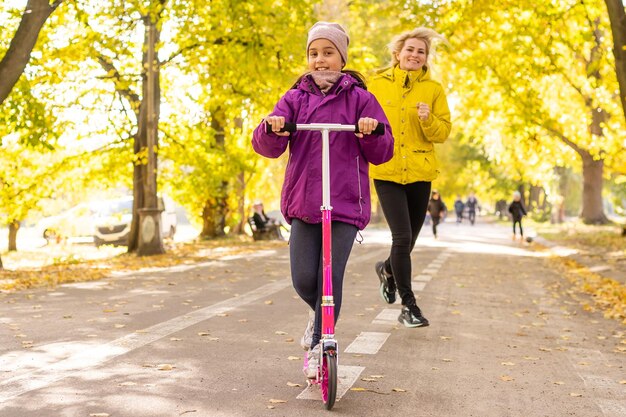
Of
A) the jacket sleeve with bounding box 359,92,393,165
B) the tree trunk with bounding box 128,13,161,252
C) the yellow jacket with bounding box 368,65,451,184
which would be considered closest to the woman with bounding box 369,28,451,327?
the yellow jacket with bounding box 368,65,451,184

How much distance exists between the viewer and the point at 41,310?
27.9 feet

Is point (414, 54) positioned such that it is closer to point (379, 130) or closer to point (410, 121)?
point (410, 121)

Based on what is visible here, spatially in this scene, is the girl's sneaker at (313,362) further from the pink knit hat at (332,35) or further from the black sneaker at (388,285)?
the black sneaker at (388,285)

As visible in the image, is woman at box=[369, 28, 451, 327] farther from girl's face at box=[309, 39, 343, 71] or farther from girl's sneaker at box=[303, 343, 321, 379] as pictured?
girl's sneaker at box=[303, 343, 321, 379]

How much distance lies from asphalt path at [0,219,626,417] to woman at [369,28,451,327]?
0.61 m

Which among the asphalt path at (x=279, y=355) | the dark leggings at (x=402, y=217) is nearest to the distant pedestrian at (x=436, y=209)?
the asphalt path at (x=279, y=355)

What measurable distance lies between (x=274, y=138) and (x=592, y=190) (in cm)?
3234

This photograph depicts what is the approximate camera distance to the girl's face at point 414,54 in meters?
6.98

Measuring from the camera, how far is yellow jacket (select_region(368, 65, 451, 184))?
696 cm

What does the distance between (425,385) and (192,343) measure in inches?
74.0

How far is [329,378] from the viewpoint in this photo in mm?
4332

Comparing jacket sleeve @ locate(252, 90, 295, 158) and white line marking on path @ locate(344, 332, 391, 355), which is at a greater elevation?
jacket sleeve @ locate(252, 90, 295, 158)

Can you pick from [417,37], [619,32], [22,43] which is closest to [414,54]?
[417,37]

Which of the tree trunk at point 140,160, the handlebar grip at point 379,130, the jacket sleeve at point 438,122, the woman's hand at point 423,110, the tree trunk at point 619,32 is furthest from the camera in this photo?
the tree trunk at point 140,160
